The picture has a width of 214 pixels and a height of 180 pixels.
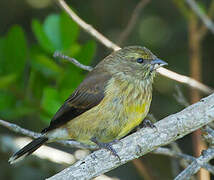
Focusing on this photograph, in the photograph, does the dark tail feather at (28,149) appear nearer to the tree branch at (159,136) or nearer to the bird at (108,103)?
the bird at (108,103)

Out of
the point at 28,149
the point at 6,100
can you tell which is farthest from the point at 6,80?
the point at 28,149

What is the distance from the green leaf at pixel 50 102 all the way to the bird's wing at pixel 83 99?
128mm

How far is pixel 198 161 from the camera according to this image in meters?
3.81

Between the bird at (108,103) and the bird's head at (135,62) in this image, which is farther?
the bird's head at (135,62)

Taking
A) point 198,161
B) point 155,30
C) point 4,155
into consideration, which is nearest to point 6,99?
point 4,155

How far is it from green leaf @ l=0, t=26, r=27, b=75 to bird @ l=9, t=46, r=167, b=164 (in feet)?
2.67

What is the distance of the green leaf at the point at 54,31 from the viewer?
5422 mm

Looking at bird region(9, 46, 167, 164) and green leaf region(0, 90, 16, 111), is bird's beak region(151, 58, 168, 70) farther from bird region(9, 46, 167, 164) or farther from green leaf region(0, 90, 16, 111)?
green leaf region(0, 90, 16, 111)

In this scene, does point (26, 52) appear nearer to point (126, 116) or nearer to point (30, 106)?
point (30, 106)

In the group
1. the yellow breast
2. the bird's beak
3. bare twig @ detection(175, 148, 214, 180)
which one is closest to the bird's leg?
the yellow breast

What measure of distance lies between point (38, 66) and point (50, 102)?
59cm

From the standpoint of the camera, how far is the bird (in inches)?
182

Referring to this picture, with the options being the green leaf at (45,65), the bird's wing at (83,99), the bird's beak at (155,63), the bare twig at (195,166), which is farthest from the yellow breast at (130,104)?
the bare twig at (195,166)

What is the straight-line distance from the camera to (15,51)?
17.8ft
